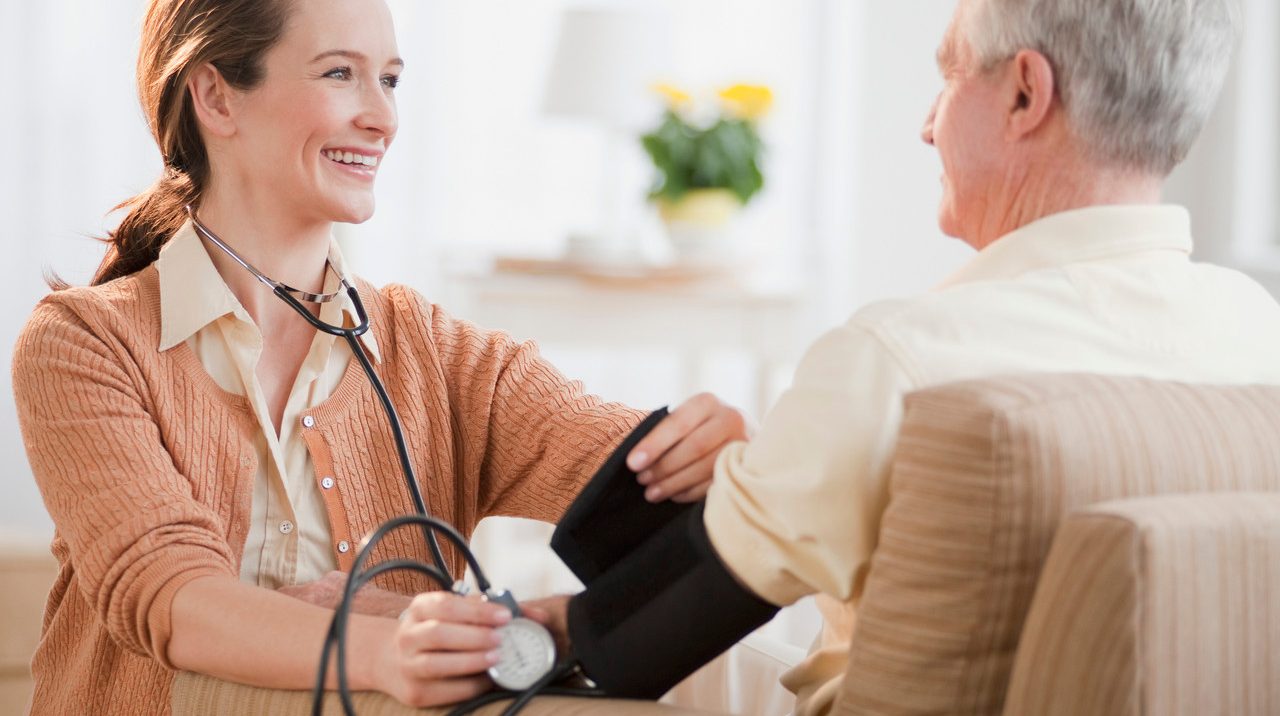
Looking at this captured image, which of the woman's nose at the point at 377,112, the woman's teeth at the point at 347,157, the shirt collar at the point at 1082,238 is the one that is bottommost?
the shirt collar at the point at 1082,238

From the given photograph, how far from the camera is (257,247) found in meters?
1.52

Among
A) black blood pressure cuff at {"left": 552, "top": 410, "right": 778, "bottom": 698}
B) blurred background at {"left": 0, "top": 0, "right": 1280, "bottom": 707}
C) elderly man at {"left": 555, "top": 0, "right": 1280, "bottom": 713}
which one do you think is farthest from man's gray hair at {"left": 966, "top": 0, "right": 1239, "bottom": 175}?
blurred background at {"left": 0, "top": 0, "right": 1280, "bottom": 707}

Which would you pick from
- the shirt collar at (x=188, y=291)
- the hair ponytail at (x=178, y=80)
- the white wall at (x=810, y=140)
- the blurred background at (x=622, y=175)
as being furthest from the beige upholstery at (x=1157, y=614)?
the white wall at (x=810, y=140)

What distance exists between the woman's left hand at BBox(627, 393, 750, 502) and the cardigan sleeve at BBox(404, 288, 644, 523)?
0.20 meters

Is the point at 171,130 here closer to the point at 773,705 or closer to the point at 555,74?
the point at 773,705

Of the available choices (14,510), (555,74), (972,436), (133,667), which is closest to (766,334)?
(555,74)

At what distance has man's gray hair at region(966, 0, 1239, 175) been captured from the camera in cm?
104

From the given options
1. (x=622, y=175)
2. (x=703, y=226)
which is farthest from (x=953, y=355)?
(x=622, y=175)

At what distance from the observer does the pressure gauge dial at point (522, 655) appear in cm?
106

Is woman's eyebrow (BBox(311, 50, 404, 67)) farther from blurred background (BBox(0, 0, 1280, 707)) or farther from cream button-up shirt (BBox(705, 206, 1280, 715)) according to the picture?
blurred background (BBox(0, 0, 1280, 707))

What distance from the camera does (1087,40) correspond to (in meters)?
1.05

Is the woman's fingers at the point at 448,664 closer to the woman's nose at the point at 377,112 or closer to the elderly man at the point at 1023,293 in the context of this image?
the elderly man at the point at 1023,293

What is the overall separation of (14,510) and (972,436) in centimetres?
296

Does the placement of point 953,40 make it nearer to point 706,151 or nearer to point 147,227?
point 147,227
